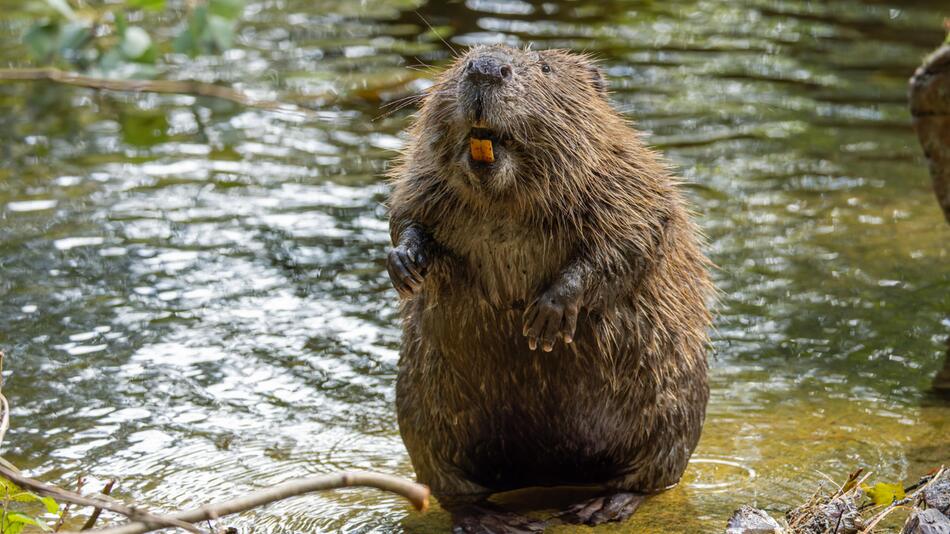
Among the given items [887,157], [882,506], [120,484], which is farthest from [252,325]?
[887,157]

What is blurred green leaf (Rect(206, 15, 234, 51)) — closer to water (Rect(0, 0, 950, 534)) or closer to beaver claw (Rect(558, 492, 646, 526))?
water (Rect(0, 0, 950, 534))

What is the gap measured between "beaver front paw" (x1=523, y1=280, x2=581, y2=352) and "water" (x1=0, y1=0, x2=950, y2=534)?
2.15ft

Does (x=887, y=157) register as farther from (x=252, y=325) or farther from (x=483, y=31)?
(x=252, y=325)

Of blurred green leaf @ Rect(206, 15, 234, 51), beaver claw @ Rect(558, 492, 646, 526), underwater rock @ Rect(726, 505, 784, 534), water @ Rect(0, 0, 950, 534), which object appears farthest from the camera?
blurred green leaf @ Rect(206, 15, 234, 51)

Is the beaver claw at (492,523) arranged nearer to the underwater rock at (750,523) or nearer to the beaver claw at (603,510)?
the beaver claw at (603,510)

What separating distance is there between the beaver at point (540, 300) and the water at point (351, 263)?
0.71ft

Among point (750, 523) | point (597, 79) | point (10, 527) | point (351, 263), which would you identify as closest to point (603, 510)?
point (750, 523)

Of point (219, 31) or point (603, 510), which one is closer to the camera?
point (603, 510)

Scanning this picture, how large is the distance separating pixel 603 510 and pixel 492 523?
35cm

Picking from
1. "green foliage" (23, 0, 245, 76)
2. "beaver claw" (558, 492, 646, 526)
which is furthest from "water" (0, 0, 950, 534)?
"green foliage" (23, 0, 245, 76)

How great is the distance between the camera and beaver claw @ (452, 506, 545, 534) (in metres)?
3.81

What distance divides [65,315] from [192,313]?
Answer: 52cm

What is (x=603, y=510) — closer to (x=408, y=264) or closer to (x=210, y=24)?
(x=408, y=264)

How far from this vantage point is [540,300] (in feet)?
11.9
